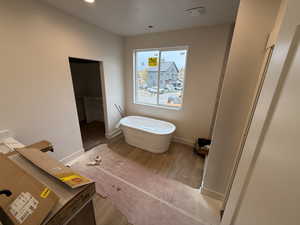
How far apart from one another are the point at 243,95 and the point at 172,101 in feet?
6.22

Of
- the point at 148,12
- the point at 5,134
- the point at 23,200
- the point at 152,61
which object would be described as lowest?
the point at 5,134

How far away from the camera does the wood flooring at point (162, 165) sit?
4.80ft

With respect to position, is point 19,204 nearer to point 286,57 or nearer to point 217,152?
point 286,57

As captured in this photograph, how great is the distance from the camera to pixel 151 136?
8.45 ft

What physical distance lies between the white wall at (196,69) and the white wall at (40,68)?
4.14ft

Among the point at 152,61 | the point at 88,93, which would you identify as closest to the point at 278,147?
the point at 152,61

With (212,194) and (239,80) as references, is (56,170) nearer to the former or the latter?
(239,80)

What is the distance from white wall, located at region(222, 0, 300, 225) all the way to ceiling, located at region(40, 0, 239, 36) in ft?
5.32

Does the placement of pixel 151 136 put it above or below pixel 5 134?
below

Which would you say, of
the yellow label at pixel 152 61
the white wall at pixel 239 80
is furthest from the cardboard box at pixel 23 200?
the yellow label at pixel 152 61

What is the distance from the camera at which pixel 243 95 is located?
4.30ft

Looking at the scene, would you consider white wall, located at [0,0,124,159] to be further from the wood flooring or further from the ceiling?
the wood flooring

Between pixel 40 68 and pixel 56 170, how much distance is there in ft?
5.60

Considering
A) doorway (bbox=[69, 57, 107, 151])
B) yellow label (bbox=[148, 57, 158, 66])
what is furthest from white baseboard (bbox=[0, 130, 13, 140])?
yellow label (bbox=[148, 57, 158, 66])
